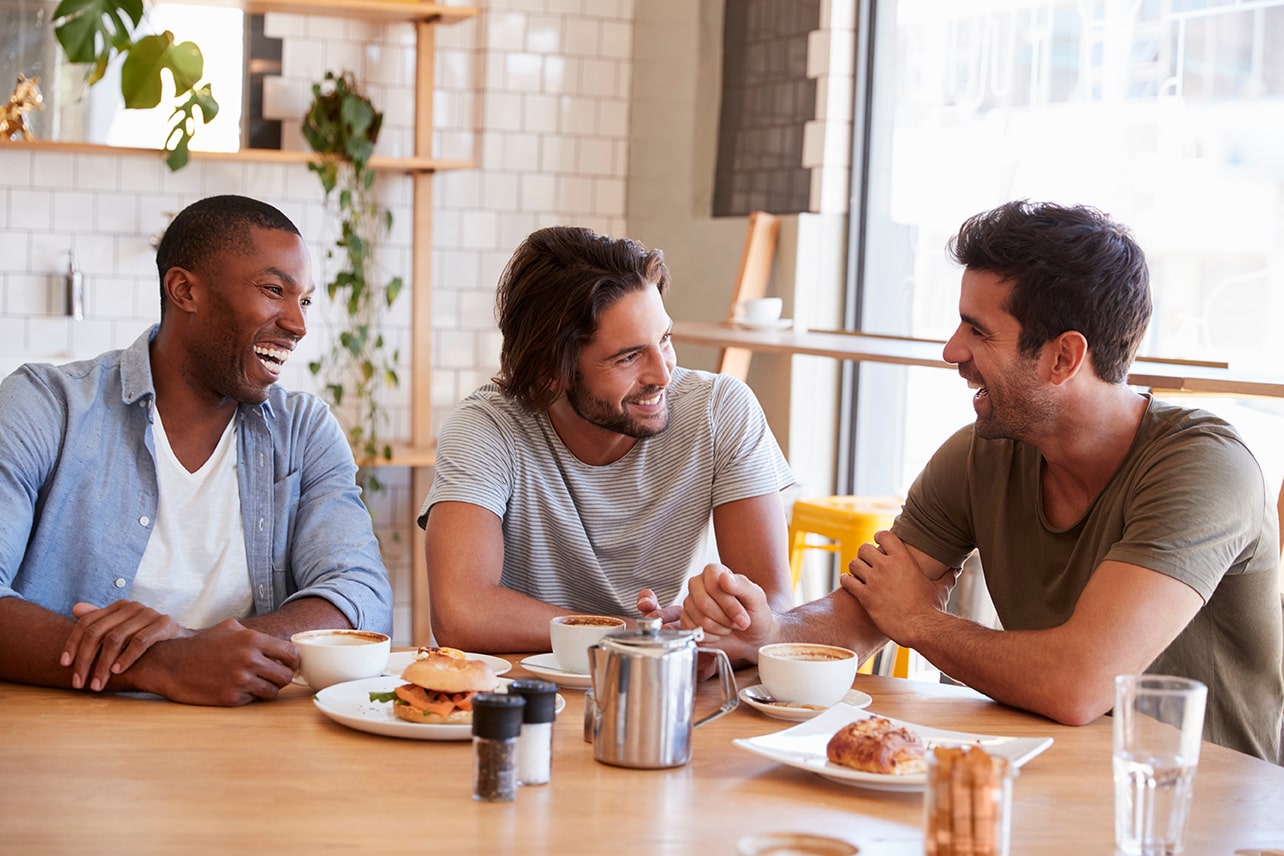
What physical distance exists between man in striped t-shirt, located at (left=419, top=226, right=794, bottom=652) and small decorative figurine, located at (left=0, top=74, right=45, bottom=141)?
273 centimetres

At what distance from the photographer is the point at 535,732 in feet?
4.53

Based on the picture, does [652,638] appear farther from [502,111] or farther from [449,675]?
[502,111]

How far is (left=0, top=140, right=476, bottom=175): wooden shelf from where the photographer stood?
445 centimetres

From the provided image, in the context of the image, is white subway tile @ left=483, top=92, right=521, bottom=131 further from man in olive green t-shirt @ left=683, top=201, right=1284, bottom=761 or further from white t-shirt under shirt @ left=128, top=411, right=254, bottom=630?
man in olive green t-shirt @ left=683, top=201, right=1284, bottom=761

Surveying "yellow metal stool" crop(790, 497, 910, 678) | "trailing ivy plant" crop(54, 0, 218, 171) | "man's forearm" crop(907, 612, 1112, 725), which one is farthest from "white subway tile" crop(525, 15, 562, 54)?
"man's forearm" crop(907, 612, 1112, 725)

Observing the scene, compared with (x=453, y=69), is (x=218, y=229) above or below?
below

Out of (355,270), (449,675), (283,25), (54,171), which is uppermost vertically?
(283,25)

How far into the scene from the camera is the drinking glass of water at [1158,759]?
1.25 m

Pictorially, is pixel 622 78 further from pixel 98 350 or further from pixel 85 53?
pixel 85 53

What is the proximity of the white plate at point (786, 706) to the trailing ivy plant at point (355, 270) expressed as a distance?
298cm

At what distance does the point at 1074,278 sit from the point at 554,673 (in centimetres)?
89

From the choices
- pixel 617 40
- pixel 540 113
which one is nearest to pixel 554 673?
pixel 540 113

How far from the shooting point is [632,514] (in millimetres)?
2365

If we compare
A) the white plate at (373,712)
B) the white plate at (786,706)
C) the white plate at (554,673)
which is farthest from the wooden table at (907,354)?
the white plate at (373,712)
